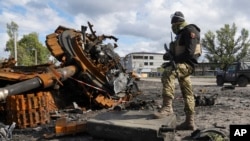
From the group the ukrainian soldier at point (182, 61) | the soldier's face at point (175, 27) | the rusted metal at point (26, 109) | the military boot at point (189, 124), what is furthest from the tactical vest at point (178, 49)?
the rusted metal at point (26, 109)

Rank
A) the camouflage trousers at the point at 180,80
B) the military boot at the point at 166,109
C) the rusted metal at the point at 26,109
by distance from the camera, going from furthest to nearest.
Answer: the rusted metal at the point at 26,109 → the camouflage trousers at the point at 180,80 → the military boot at the point at 166,109

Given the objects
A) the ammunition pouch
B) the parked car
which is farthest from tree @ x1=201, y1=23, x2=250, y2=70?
the ammunition pouch

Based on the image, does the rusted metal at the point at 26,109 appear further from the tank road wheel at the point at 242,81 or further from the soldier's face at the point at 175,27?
the tank road wheel at the point at 242,81

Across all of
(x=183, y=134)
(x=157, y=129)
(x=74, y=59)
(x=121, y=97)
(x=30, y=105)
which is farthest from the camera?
(x=121, y=97)

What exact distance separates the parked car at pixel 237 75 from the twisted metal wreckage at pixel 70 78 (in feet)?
49.8

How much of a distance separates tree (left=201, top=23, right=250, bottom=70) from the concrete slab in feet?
196

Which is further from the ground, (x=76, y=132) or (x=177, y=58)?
(x=177, y=58)

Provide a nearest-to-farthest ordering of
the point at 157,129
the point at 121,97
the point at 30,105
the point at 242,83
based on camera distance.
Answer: the point at 157,129 → the point at 30,105 → the point at 121,97 → the point at 242,83

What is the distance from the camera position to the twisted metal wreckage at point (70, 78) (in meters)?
7.11

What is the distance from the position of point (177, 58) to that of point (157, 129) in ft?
5.51

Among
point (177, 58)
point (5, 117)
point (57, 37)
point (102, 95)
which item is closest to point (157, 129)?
point (177, 58)

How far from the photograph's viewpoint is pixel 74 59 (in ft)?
31.7

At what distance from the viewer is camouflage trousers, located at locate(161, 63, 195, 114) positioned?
586 centimetres

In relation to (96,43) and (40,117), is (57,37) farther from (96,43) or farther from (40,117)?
(40,117)
